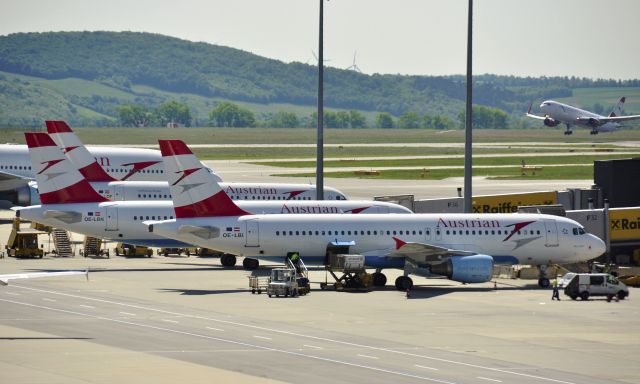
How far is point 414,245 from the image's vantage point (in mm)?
63688

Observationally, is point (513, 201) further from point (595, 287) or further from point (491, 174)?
point (491, 174)

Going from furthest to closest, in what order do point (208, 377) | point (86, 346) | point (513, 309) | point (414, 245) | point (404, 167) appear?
point (404, 167), point (414, 245), point (513, 309), point (86, 346), point (208, 377)

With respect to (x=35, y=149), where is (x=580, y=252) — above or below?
below

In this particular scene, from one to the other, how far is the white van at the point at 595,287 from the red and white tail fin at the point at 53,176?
1084 inches

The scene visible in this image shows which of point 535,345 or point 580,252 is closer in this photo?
point 535,345

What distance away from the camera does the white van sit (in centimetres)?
6150

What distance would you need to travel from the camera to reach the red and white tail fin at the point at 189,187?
212ft

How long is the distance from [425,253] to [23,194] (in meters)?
42.4

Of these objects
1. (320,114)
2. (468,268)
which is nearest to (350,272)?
(468,268)

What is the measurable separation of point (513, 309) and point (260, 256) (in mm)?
14037

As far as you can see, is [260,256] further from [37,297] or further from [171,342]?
[171,342]

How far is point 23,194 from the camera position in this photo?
96688 millimetres

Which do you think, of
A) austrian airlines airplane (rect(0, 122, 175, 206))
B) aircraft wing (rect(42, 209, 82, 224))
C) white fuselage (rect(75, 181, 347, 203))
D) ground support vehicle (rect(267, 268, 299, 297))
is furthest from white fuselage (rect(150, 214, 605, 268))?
austrian airlines airplane (rect(0, 122, 175, 206))

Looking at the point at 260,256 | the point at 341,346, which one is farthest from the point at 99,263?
the point at 341,346
